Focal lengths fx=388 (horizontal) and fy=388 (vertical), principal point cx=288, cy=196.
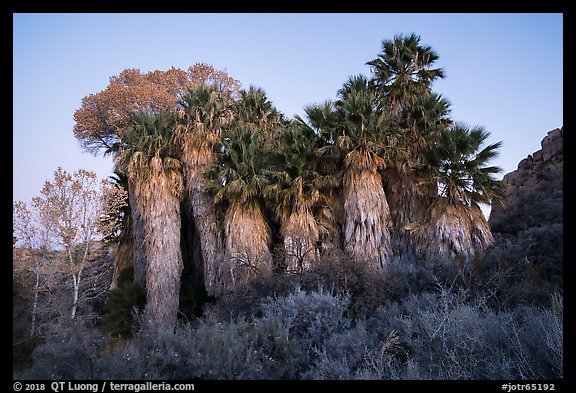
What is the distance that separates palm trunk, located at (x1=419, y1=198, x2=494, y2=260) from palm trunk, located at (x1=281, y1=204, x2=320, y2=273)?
3.63m

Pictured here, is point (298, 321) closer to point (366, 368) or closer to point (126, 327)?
point (366, 368)

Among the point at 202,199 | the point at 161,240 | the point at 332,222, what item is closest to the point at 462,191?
the point at 332,222

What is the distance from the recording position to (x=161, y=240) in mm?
14703

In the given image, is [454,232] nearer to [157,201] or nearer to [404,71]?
[404,71]

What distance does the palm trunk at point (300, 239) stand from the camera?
1168cm

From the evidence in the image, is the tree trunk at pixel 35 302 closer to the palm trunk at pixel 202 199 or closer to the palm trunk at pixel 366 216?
the palm trunk at pixel 202 199

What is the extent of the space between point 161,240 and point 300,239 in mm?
5673

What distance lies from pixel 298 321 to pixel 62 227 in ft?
37.4

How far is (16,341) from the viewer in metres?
13.3

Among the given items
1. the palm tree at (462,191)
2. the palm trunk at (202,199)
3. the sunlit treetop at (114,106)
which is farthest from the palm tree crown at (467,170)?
the sunlit treetop at (114,106)

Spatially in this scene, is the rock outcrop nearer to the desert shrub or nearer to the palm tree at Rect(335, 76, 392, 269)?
Result: the palm tree at Rect(335, 76, 392, 269)

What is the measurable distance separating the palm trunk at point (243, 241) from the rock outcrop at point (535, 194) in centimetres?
812
